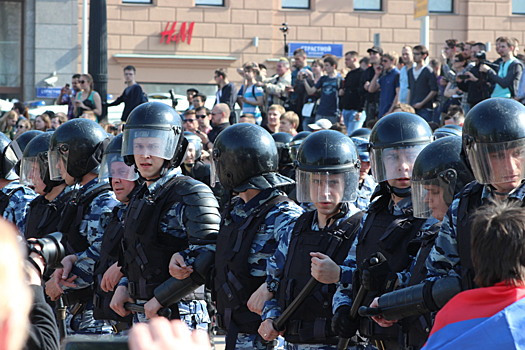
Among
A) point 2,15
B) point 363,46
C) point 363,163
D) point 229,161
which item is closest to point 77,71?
point 2,15

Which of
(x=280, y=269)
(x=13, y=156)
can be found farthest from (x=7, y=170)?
(x=280, y=269)

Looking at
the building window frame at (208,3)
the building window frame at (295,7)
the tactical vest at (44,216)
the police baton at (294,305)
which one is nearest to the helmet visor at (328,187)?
the police baton at (294,305)

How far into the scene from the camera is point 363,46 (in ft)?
91.7

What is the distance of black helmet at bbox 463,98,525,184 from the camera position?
165 inches

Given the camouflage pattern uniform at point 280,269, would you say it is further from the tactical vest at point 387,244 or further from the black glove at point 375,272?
the black glove at point 375,272

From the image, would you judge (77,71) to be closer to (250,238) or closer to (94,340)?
(250,238)

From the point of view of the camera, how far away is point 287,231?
17.8ft

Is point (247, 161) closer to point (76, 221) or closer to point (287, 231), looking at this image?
point (287, 231)

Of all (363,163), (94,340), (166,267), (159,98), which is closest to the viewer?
(94,340)

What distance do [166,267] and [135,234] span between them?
262mm

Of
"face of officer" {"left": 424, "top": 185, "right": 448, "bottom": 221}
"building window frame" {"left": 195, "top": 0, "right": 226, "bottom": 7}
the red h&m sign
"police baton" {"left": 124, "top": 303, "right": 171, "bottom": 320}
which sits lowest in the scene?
"police baton" {"left": 124, "top": 303, "right": 171, "bottom": 320}

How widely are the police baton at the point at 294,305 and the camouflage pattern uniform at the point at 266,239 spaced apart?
371mm

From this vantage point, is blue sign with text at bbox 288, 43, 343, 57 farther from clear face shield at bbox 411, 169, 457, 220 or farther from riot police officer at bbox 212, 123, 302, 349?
clear face shield at bbox 411, 169, 457, 220

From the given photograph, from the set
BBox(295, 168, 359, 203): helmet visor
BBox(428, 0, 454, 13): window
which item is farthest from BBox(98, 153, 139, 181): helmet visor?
BBox(428, 0, 454, 13): window
